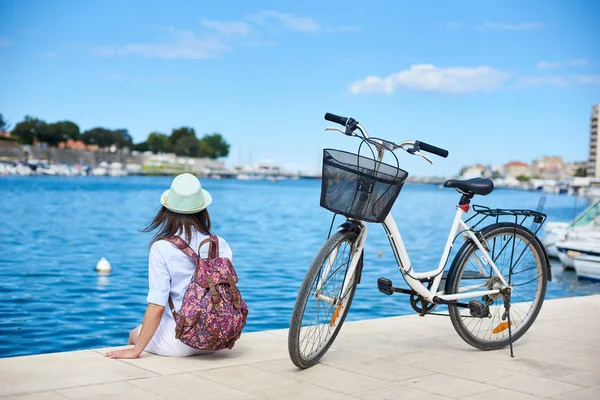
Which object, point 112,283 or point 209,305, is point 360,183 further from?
point 112,283

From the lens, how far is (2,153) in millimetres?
166000

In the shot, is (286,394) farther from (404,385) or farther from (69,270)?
(69,270)

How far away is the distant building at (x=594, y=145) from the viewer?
595 ft

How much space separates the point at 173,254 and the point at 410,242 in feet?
87.1

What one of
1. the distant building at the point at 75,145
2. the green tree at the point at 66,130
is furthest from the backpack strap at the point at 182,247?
the distant building at the point at 75,145

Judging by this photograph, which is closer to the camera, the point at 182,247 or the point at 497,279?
the point at 182,247

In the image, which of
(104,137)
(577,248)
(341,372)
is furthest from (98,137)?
(341,372)

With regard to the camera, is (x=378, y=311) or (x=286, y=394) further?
(x=378, y=311)

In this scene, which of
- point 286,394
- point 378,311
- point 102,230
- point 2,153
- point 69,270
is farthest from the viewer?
point 2,153

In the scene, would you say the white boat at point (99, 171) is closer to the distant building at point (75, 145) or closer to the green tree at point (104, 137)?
the distant building at point (75, 145)

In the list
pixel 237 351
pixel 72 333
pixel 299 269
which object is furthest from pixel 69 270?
pixel 237 351

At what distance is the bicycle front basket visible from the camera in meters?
4.59

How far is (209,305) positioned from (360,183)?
1114 mm

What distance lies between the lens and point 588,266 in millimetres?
15852
